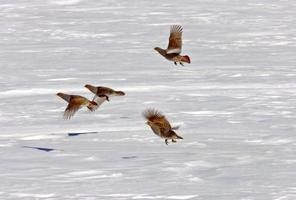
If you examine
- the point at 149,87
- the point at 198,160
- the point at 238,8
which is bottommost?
the point at 198,160

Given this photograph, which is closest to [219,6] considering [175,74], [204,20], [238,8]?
[238,8]

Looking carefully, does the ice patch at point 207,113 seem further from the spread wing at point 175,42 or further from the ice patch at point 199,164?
the spread wing at point 175,42

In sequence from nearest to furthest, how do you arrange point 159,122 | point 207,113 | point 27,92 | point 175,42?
point 159,122, point 175,42, point 207,113, point 27,92

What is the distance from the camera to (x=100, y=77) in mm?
15203

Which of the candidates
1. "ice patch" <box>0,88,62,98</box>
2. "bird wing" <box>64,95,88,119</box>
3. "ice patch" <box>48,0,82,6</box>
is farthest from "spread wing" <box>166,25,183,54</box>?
"ice patch" <box>48,0,82,6</box>

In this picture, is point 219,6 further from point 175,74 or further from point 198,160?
point 198,160

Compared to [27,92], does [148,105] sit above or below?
below

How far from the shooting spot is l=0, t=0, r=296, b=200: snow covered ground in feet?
26.1

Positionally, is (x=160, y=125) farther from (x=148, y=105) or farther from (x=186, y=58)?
(x=148, y=105)

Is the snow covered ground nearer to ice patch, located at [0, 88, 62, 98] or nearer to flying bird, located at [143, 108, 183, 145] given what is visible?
ice patch, located at [0, 88, 62, 98]

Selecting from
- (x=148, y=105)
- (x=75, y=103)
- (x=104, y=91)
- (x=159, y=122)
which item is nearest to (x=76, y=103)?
(x=75, y=103)

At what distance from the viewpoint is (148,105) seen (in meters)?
12.5

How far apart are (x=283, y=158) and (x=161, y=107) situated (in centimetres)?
359

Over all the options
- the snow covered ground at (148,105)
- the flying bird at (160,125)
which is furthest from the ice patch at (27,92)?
the flying bird at (160,125)
